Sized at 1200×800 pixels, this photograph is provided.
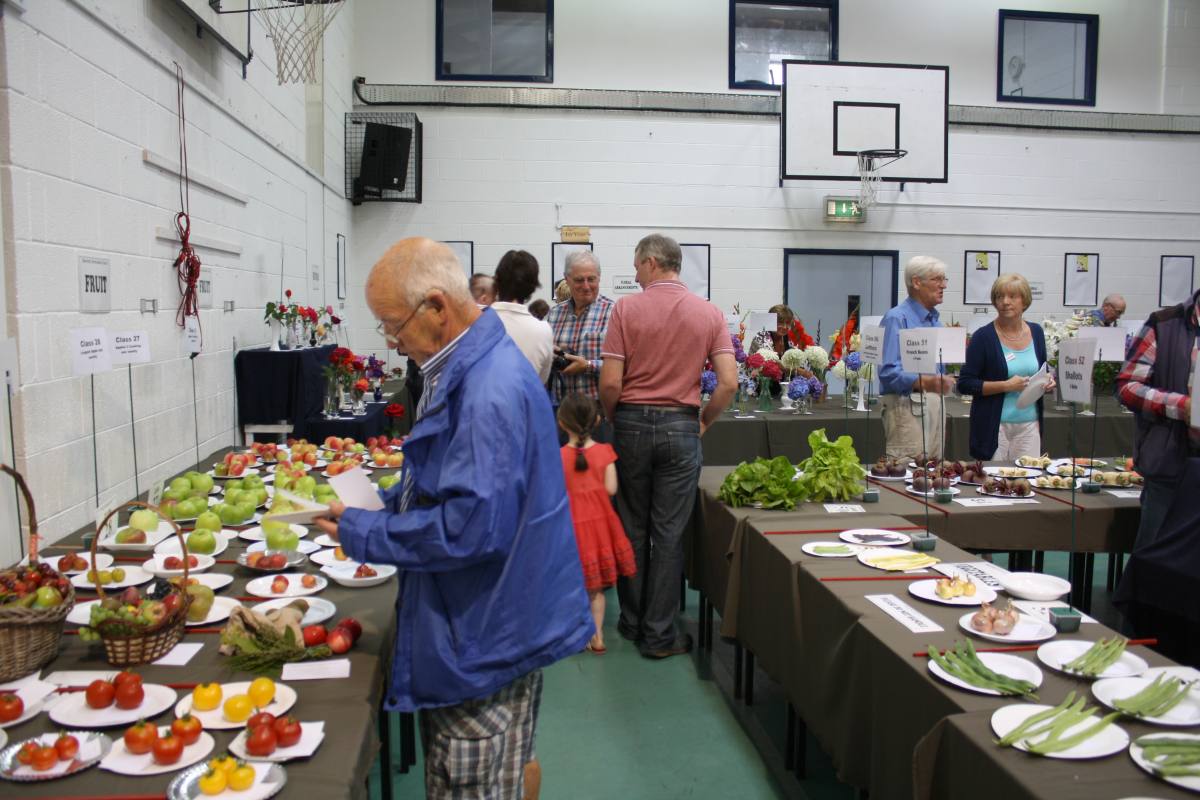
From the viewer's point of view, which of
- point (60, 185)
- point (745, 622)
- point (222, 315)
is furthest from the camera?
point (222, 315)

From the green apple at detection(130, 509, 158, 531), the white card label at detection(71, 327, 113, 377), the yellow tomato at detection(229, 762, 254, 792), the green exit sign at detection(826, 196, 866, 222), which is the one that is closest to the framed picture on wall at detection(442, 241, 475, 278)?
the green exit sign at detection(826, 196, 866, 222)

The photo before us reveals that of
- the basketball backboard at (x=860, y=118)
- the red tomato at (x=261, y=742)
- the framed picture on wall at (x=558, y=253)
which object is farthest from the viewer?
the framed picture on wall at (x=558, y=253)

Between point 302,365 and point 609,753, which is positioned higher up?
point 302,365

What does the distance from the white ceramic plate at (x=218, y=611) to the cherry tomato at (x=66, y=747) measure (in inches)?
20.8

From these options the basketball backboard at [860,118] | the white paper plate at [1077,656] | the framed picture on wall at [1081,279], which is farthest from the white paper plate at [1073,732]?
the framed picture on wall at [1081,279]

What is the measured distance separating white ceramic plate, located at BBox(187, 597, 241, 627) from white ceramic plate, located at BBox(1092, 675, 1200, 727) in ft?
5.26

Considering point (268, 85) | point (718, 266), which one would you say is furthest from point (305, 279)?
point (718, 266)

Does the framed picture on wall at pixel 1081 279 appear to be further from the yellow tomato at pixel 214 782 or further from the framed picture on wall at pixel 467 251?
the yellow tomato at pixel 214 782

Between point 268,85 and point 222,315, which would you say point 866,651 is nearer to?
point 222,315

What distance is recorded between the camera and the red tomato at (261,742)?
1.25 m

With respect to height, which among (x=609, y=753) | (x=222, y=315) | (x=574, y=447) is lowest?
(x=609, y=753)

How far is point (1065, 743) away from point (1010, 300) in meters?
2.81

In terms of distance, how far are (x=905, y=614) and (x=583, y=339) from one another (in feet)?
7.58

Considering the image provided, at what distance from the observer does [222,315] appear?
4.17 metres
